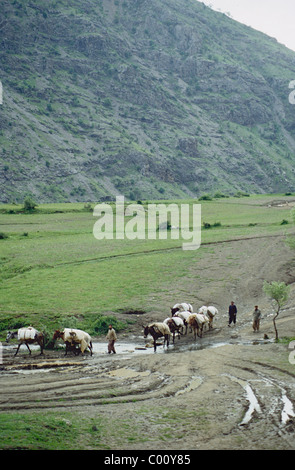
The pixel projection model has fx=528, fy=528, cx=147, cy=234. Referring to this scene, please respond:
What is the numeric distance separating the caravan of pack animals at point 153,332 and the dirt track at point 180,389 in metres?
0.68

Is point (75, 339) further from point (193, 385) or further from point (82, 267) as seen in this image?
point (82, 267)

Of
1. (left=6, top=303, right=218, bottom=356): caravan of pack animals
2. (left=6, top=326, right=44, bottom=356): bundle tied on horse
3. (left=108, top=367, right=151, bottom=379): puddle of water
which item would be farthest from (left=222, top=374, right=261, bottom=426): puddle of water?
(left=6, top=326, right=44, bottom=356): bundle tied on horse

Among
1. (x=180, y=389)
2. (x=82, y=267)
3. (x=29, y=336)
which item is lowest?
(x=180, y=389)

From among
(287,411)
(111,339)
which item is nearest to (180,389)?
(287,411)

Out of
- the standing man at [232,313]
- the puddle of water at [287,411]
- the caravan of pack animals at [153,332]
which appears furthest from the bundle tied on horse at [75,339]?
the puddle of water at [287,411]

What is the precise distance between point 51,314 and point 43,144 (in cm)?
15368

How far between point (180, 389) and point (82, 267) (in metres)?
32.0

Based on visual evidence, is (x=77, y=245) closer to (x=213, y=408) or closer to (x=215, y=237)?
(x=215, y=237)

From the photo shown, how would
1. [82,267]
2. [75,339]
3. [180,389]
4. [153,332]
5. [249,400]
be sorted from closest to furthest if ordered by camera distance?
[249,400]
[180,389]
[75,339]
[153,332]
[82,267]

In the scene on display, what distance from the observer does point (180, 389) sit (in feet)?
63.0

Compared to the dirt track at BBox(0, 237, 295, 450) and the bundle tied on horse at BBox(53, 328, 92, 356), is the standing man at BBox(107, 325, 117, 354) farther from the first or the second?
the bundle tied on horse at BBox(53, 328, 92, 356)

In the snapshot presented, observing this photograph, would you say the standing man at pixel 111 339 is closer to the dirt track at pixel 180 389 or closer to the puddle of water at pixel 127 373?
the dirt track at pixel 180 389

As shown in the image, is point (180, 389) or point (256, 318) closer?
point (180, 389)
